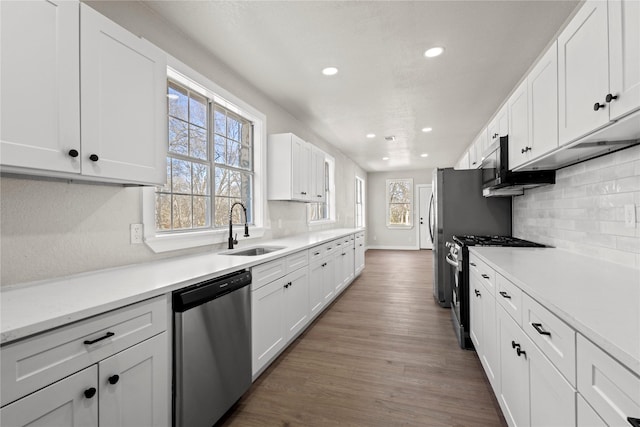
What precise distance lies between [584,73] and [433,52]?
145cm

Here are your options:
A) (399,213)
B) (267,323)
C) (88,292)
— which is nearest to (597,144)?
(267,323)

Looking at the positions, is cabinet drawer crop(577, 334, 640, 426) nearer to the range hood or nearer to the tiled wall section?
the range hood

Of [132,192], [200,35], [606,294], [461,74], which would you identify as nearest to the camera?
[606,294]

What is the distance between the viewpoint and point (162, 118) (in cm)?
179

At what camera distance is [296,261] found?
276 centimetres

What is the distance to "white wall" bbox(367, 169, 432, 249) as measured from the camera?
386 inches

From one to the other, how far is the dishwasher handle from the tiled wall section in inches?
86.5

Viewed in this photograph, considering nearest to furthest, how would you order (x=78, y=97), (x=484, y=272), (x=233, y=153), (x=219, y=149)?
1. (x=78, y=97)
2. (x=484, y=272)
3. (x=219, y=149)
4. (x=233, y=153)

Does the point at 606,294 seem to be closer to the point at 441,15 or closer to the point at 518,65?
the point at 441,15

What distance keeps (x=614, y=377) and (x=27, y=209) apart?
2.26 meters

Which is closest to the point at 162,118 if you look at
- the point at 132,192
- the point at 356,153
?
the point at 132,192

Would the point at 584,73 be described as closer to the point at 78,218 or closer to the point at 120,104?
the point at 120,104

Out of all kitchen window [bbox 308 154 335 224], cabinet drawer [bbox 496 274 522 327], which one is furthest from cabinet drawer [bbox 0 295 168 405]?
kitchen window [bbox 308 154 335 224]

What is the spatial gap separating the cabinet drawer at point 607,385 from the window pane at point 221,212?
264 centimetres
